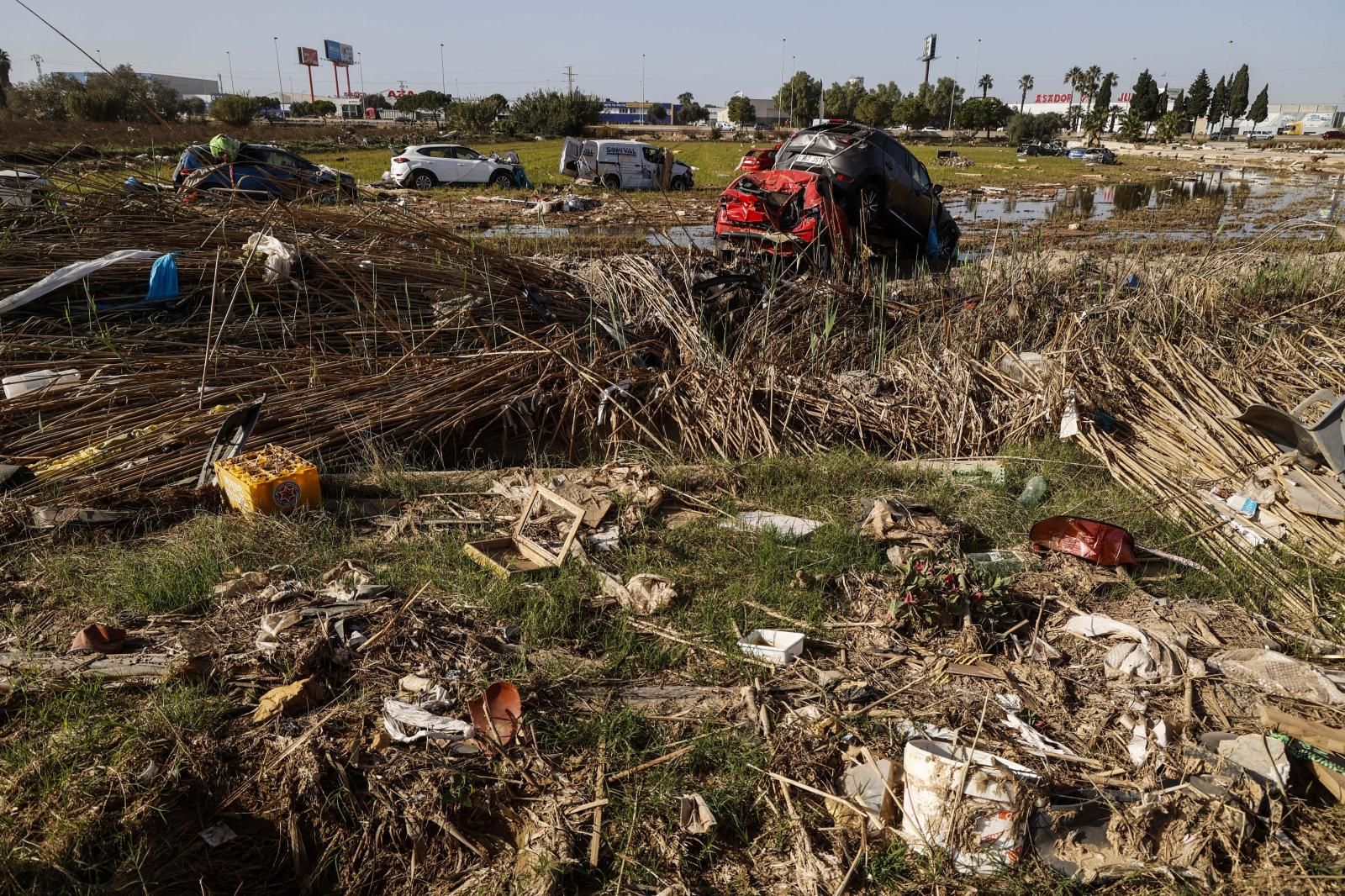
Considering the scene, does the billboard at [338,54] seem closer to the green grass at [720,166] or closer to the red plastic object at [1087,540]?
the green grass at [720,166]

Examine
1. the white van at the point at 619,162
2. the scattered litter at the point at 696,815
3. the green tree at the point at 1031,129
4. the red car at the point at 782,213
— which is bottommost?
the scattered litter at the point at 696,815

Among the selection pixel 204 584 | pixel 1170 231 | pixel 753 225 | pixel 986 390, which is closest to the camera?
pixel 204 584

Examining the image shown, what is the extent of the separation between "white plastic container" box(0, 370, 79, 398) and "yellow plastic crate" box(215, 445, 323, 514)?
53.0 inches

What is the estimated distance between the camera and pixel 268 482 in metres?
3.64

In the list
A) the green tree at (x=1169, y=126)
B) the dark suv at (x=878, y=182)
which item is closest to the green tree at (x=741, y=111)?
the green tree at (x=1169, y=126)

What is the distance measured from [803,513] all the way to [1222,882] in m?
2.18

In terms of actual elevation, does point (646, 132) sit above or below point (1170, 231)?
above

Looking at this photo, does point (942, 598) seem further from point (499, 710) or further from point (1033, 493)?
point (499, 710)

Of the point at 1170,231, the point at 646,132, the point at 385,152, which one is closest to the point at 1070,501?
the point at 1170,231

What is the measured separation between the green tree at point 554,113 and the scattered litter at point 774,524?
4820 centimetres

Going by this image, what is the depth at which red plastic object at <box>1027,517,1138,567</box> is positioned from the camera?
3.44m

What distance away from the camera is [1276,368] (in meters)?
5.58

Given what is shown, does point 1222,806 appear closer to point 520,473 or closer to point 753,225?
point 520,473

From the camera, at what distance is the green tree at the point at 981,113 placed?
67812 millimetres
